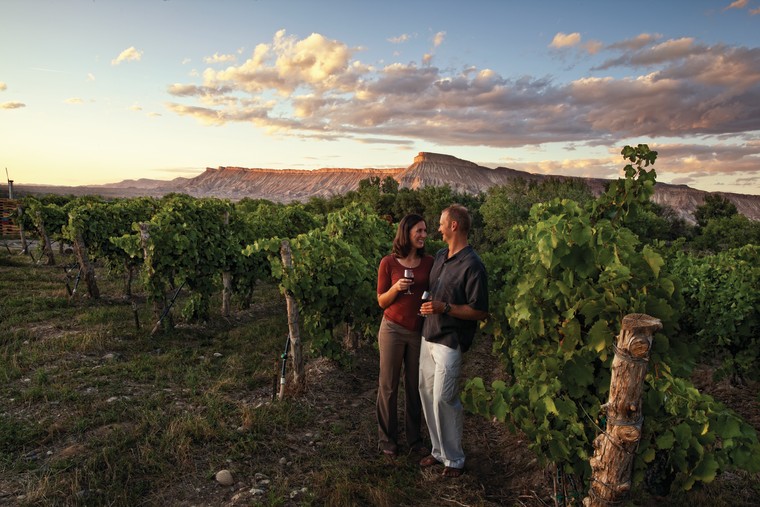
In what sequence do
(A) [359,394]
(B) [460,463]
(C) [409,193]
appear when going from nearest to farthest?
1. (B) [460,463]
2. (A) [359,394]
3. (C) [409,193]

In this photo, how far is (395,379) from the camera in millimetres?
4492

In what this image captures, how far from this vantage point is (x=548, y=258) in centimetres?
321

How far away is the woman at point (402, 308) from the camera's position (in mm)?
4109

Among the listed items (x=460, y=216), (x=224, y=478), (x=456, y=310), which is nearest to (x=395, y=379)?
(x=456, y=310)

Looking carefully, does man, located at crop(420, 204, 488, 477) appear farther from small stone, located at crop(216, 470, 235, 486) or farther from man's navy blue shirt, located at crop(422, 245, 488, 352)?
small stone, located at crop(216, 470, 235, 486)

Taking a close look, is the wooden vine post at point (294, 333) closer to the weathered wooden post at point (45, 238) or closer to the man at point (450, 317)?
the man at point (450, 317)

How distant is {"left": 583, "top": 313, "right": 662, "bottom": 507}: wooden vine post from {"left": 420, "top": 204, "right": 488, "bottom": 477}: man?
1.38m

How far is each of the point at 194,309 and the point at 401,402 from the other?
6.32 meters

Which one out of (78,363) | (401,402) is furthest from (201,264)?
(401,402)

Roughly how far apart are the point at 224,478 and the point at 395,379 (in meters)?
2.05

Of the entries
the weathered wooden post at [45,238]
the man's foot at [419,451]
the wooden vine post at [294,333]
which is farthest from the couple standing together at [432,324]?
the weathered wooden post at [45,238]

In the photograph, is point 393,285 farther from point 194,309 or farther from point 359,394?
point 194,309

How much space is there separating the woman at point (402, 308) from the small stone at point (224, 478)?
5.57ft

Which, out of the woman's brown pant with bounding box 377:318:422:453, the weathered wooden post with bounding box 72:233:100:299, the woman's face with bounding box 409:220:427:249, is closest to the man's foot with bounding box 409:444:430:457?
the woman's brown pant with bounding box 377:318:422:453
